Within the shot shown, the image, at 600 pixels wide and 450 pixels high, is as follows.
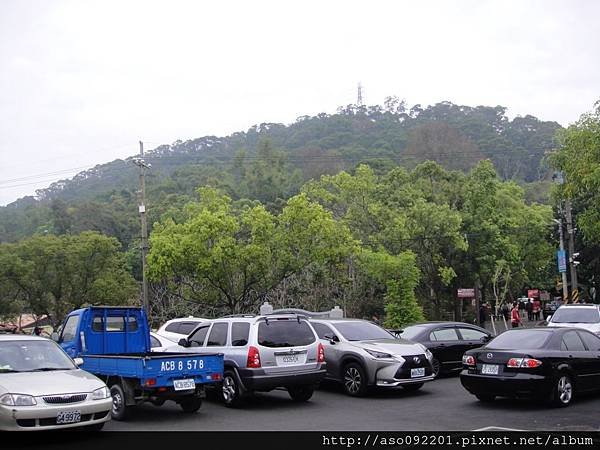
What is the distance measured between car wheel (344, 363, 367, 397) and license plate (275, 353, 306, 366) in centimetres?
157

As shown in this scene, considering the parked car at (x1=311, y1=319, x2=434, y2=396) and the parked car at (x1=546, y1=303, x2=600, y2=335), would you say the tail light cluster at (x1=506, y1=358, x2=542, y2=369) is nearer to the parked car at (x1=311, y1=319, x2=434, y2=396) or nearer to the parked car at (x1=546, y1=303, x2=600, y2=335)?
the parked car at (x1=311, y1=319, x2=434, y2=396)

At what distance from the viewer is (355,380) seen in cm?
1414

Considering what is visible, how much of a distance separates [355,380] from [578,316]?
389 inches

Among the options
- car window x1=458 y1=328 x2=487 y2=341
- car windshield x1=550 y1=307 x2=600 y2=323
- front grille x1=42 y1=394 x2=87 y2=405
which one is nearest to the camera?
front grille x1=42 y1=394 x2=87 y2=405

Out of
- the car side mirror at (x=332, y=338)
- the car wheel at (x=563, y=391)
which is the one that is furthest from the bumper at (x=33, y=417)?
the car wheel at (x=563, y=391)

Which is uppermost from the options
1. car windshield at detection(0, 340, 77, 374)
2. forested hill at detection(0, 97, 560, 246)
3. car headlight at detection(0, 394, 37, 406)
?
forested hill at detection(0, 97, 560, 246)

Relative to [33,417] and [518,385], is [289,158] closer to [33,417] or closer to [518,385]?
[518,385]

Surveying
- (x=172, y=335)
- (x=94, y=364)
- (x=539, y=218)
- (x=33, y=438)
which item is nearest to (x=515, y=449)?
(x=33, y=438)

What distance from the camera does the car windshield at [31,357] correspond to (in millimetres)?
10539

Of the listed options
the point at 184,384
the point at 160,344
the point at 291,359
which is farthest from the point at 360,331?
the point at 160,344

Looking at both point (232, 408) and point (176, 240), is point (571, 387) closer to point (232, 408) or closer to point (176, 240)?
point (232, 408)

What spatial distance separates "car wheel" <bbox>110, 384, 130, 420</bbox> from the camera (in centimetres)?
1186

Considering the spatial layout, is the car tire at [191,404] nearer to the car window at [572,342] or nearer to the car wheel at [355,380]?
the car wheel at [355,380]

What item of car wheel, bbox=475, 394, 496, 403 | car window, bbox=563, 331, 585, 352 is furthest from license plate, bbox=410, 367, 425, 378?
car window, bbox=563, 331, 585, 352
